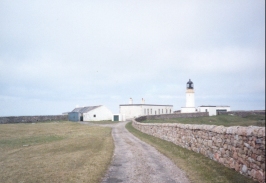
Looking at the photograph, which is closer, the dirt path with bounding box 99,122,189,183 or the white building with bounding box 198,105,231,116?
the dirt path with bounding box 99,122,189,183

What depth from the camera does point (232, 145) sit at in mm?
9477

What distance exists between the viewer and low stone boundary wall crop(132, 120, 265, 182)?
7.59 m

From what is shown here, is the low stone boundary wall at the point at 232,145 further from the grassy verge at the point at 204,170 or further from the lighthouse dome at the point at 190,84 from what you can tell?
the lighthouse dome at the point at 190,84

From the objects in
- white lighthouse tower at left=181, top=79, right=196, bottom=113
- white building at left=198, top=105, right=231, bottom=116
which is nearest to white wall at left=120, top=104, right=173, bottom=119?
white lighthouse tower at left=181, top=79, right=196, bottom=113

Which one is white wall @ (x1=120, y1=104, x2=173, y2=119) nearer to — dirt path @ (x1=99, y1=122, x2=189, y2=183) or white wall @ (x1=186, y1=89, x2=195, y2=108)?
white wall @ (x1=186, y1=89, x2=195, y2=108)

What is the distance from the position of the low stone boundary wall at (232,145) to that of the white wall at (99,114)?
4231cm

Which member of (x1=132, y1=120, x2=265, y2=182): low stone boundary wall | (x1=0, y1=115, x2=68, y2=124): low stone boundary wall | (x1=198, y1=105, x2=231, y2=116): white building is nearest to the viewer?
(x1=132, y1=120, x2=265, y2=182): low stone boundary wall

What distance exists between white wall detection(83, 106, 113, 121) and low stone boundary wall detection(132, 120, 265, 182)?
42309 millimetres

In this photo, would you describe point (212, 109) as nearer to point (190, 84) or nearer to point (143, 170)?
point (190, 84)

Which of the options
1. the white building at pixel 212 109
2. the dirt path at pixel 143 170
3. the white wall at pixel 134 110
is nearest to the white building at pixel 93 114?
the white wall at pixel 134 110

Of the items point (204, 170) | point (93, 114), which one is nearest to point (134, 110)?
point (93, 114)

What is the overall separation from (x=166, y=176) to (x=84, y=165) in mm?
4413

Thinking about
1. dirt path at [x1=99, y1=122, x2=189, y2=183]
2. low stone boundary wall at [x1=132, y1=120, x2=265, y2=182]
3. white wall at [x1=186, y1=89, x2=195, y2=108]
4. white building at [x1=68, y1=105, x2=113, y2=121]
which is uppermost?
white wall at [x1=186, y1=89, x2=195, y2=108]

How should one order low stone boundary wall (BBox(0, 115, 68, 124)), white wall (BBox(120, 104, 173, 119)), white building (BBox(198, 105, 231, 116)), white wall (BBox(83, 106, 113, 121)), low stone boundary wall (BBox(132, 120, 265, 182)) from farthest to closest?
white building (BBox(198, 105, 231, 116)), white wall (BBox(120, 104, 173, 119)), white wall (BBox(83, 106, 113, 121)), low stone boundary wall (BBox(0, 115, 68, 124)), low stone boundary wall (BBox(132, 120, 265, 182))
